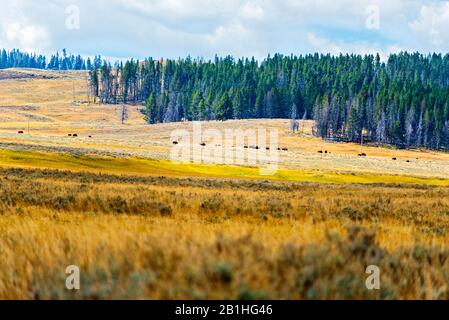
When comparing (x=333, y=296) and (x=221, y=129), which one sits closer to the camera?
(x=333, y=296)

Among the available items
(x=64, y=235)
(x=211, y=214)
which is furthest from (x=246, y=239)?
(x=211, y=214)

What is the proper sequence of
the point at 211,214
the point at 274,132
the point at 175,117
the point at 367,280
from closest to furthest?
the point at 367,280
the point at 211,214
the point at 274,132
the point at 175,117

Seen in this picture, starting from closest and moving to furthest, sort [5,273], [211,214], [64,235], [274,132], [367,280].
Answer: [367,280] < [5,273] < [64,235] < [211,214] < [274,132]

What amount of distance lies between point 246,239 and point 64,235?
3.50 metres

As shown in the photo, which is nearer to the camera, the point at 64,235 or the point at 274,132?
the point at 64,235

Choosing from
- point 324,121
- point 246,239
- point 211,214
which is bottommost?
point 211,214

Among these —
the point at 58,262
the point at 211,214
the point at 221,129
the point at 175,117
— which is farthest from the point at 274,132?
the point at 58,262

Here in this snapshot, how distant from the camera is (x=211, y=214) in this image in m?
15.2

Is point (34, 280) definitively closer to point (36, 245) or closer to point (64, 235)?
point (36, 245)

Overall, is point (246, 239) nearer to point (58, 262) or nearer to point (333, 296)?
point (333, 296)
